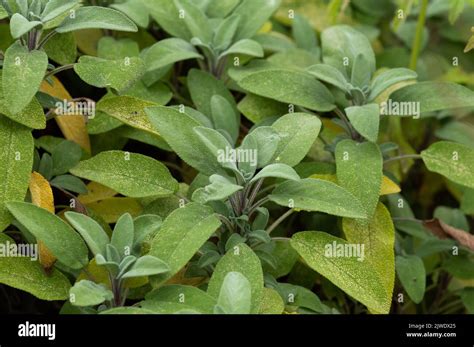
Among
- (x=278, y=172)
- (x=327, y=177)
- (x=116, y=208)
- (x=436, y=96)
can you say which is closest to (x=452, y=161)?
(x=436, y=96)

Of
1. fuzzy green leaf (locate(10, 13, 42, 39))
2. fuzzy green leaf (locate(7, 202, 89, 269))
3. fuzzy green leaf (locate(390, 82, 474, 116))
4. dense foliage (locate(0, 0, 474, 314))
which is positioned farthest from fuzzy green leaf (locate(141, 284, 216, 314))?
fuzzy green leaf (locate(390, 82, 474, 116))

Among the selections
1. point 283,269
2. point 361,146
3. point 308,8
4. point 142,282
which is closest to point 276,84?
point 361,146

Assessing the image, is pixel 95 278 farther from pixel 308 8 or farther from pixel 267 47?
pixel 308 8

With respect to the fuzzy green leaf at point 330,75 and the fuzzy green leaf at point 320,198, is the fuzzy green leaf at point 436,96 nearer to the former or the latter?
the fuzzy green leaf at point 330,75

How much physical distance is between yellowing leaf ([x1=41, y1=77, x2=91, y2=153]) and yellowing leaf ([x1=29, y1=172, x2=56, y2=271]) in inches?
5.9

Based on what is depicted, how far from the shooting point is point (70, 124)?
56.1 inches

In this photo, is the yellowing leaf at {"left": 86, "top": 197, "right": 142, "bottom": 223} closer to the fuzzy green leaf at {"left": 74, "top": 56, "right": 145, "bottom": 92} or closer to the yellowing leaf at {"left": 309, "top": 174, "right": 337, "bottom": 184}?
the fuzzy green leaf at {"left": 74, "top": 56, "right": 145, "bottom": 92}

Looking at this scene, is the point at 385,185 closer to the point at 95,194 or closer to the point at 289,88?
the point at 289,88

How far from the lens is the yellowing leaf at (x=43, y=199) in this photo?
46.7 inches

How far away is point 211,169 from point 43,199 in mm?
280


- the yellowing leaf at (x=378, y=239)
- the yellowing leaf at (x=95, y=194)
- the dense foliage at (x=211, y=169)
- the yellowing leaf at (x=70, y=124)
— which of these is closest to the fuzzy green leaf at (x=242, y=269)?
the dense foliage at (x=211, y=169)

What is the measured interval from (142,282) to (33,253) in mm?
183

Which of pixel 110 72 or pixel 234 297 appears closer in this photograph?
pixel 234 297

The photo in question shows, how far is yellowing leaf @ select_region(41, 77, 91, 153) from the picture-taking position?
4.61ft
